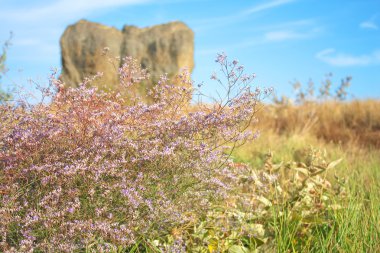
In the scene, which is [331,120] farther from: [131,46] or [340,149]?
[131,46]

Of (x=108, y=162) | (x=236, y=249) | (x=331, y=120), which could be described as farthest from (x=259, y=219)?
(x=331, y=120)

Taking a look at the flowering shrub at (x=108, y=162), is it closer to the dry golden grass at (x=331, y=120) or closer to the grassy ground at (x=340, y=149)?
the grassy ground at (x=340, y=149)

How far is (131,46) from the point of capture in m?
18.6

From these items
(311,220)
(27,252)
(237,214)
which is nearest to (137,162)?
(27,252)

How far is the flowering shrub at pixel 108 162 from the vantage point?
266 cm

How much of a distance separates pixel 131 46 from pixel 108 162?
16.4 meters

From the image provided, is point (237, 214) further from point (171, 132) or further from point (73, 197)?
point (73, 197)

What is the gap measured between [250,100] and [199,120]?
360 mm

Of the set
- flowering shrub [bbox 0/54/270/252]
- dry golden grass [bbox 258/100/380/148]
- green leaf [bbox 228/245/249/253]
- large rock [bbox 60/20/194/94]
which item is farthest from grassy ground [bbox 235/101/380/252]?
large rock [bbox 60/20/194/94]

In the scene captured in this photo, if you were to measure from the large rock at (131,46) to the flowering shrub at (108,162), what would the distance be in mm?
14567

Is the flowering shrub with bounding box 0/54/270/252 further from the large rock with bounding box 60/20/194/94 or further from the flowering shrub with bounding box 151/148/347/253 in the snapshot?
the large rock with bounding box 60/20/194/94

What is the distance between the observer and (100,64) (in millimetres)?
17094

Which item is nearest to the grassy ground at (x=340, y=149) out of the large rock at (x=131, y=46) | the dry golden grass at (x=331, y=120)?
the dry golden grass at (x=331, y=120)

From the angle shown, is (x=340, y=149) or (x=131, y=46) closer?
(x=340, y=149)
